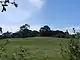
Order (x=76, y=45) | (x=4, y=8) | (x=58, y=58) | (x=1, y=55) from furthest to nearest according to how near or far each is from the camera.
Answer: (x=58, y=58) → (x=76, y=45) → (x=1, y=55) → (x=4, y=8)

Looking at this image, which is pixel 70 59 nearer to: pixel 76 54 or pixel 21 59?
pixel 76 54

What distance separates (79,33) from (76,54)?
130 centimetres

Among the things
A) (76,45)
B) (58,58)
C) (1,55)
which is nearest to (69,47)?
(76,45)

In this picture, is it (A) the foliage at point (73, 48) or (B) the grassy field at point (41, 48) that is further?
(B) the grassy field at point (41, 48)

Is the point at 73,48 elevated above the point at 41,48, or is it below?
below

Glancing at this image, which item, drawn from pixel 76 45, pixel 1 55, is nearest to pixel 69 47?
pixel 76 45

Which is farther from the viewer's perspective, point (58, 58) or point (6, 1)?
point (58, 58)

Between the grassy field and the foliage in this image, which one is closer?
the foliage

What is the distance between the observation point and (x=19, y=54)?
466 inches

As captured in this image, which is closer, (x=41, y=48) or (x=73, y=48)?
(x=73, y=48)

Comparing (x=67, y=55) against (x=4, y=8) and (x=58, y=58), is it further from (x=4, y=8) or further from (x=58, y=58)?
(x=58, y=58)

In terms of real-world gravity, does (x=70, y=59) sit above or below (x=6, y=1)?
below

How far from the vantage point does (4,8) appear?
367 inches

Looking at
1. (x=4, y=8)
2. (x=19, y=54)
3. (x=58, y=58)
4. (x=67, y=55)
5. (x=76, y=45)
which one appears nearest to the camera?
(x=4, y=8)
